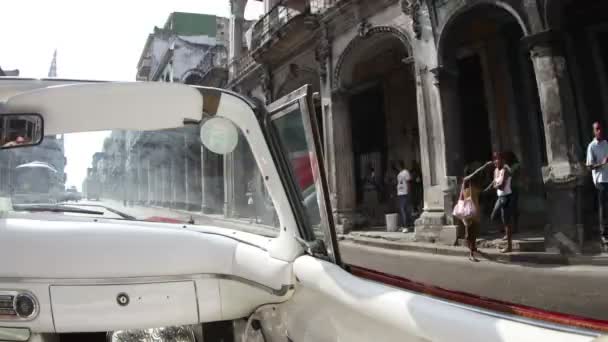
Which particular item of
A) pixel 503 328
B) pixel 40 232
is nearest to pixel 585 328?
pixel 503 328

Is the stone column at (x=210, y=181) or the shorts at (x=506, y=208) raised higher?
the stone column at (x=210, y=181)

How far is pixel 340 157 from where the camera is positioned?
11375mm

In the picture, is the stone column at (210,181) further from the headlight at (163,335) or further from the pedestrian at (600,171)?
the pedestrian at (600,171)

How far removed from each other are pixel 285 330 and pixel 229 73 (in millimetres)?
17405

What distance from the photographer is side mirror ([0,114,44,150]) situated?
5.11 feet

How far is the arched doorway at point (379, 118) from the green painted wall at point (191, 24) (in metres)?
27.1

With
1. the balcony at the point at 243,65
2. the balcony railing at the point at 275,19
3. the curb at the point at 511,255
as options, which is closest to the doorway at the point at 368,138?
the balcony railing at the point at 275,19

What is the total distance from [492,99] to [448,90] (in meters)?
1.87

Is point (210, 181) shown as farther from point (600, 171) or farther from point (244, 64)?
point (244, 64)

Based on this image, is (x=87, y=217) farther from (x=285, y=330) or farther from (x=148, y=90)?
(x=285, y=330)

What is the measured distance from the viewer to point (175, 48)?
26.3m

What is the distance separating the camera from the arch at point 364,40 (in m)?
9.37

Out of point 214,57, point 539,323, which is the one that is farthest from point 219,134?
point 214,57

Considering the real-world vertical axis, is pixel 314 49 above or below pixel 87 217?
above
